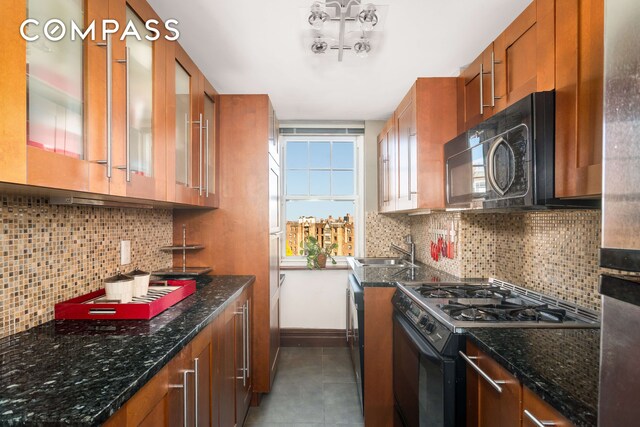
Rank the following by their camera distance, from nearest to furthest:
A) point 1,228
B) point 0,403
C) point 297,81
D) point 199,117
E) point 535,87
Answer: point 0,403, point 1,228, point 535,87, point 199,117, point 297,81

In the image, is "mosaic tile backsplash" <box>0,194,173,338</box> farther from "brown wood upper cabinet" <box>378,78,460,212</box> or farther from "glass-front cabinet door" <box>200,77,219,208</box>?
"brown wood upper cabinet" <box>378,78,460,212</box>

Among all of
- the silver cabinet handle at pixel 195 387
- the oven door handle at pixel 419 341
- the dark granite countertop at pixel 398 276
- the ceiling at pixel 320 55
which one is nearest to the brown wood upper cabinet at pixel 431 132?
the ceiling at pixel 320 55

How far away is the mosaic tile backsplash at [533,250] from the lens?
1.44 meters

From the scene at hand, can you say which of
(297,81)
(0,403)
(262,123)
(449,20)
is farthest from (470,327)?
(297,81)

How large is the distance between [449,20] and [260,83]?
4.89ft

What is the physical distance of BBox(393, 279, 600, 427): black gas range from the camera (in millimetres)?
1339

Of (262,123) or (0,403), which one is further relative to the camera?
(262,123)

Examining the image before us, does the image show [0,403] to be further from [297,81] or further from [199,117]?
[297,81]

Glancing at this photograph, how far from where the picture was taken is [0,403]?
76cm

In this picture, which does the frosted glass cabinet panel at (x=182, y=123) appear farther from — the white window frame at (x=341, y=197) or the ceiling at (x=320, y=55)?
the white window frame at (x=341, y=197)

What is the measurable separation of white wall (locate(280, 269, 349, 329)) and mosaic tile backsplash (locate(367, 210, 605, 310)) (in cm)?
116

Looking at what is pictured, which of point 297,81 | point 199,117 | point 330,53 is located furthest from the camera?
point 297,81

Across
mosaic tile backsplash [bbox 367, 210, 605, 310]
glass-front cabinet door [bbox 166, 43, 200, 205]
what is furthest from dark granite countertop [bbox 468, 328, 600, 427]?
glass-front cabinet door [bbox 166, 43, 200, 205]

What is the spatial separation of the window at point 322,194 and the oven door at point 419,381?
1811 millimetres
